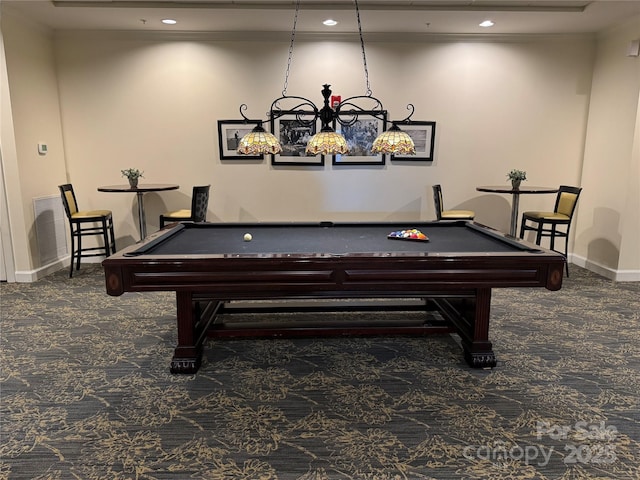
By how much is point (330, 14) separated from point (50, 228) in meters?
4.34

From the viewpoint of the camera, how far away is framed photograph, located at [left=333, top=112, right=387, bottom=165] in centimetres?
561

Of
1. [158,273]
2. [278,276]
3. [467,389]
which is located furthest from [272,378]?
[467,389]

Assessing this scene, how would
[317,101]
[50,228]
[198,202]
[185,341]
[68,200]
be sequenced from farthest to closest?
[317,101], [50,228], [68,200], [198,202], [185,341]

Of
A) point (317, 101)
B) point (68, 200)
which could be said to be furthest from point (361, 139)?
Answer: point (68, 200)

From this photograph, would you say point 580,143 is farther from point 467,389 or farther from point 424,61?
point 467,389

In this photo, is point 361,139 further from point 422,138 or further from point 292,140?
point 292,140

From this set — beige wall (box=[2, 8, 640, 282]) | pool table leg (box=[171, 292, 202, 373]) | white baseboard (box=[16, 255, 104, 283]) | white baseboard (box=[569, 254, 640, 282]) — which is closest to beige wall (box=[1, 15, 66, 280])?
white baseboard (box=[16, 255, 104, 283])

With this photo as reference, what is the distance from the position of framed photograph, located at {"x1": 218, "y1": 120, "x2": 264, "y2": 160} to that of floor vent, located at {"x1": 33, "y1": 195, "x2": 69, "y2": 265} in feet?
7.31

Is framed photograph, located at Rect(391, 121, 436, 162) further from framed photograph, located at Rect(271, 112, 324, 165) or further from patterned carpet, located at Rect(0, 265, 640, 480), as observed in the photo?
patterned carpet, located at Rect(0, 265, 640, 480)

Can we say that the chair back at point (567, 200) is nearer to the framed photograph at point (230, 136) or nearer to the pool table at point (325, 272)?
the pool table at point (325, 272)

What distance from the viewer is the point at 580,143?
5695 mm

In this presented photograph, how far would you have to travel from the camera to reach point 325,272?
2500 millimetres

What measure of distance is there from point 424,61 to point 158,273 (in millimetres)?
4659

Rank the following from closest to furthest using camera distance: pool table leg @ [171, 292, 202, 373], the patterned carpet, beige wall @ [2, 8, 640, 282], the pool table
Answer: the patterned carpet
the pool table
pool table leg @ [171, 292, 202, 373]
beige wall @ [2, 8, 640, 282]
